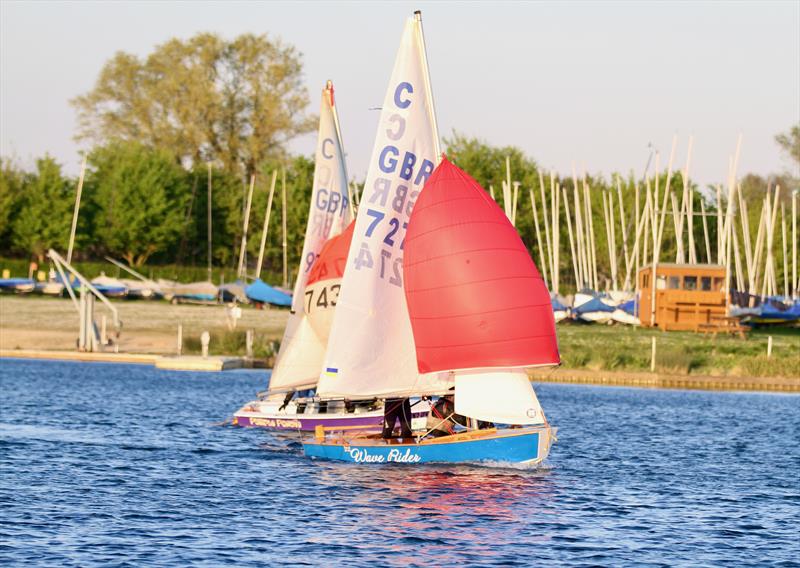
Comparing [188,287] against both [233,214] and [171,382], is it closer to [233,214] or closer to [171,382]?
[233,214]

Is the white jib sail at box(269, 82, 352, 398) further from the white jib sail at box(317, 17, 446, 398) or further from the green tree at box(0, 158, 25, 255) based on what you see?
the green tree at box(0, 158, 25, 255)

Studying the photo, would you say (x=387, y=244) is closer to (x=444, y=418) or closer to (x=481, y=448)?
(x=444, y=418)

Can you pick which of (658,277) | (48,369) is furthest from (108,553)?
(658,277)

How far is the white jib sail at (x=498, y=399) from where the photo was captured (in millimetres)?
33000

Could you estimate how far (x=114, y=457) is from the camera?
38312 mm

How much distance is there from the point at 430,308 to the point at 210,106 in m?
94.3

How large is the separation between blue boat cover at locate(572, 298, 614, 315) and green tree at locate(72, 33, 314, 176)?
41.5 meters

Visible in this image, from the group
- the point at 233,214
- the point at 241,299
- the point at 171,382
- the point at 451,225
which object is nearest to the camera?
the point at 451,225

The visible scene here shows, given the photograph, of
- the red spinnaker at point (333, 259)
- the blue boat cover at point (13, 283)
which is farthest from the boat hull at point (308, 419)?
the blue boat cover at point (13, 283)

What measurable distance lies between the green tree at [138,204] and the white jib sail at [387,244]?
78.4m

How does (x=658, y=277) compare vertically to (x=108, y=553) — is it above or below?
above

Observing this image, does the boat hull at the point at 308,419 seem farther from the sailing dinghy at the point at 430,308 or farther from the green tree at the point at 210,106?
the green tree at the point at 210,106

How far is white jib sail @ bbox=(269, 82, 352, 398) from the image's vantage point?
1692 inches

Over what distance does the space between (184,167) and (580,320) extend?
165ft
